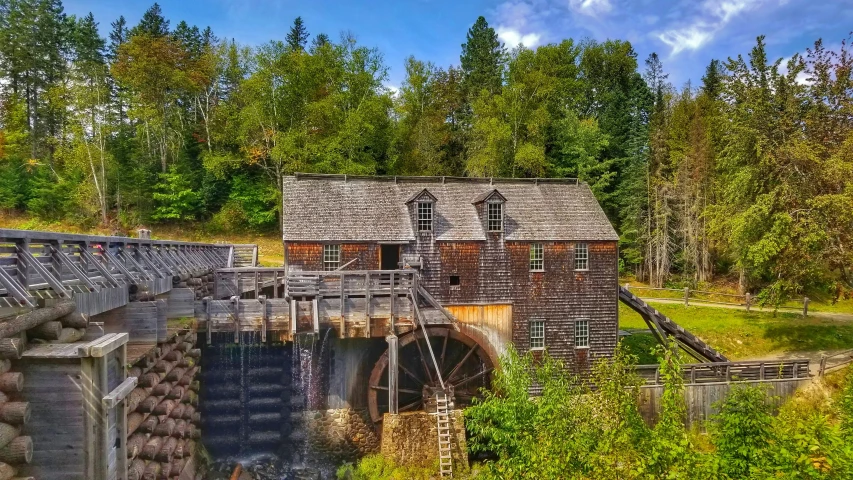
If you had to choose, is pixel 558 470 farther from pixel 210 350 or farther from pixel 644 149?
pixel 644 149

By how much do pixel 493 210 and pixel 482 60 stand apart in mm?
25125

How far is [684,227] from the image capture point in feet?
110

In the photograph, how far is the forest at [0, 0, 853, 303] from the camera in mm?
31578

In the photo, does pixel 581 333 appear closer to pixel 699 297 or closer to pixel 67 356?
pixel 67 356

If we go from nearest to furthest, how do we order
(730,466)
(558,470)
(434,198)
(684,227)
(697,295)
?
(558,470), (730,466), (434,198), (697,295), (684,227)

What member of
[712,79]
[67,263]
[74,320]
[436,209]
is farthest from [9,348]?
[712,79]

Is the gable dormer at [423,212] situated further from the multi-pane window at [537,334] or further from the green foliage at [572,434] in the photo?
the green foliage at [572,434]

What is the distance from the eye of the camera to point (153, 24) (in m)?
39.1

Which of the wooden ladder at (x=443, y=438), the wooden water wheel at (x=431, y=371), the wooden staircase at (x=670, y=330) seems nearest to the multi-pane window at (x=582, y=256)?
the wooden staircase at (x=670, y=330)

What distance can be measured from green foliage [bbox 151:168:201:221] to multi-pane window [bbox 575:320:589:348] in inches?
1100

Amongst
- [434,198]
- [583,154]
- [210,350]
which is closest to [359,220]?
[434,198]

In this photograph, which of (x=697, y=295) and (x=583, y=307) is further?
(x=697, y=295)

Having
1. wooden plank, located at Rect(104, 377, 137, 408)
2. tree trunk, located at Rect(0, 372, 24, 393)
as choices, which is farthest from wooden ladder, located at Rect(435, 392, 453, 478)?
tree trunk, located at Rect(0, 372, 24, 393)

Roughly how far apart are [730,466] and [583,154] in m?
27.9
